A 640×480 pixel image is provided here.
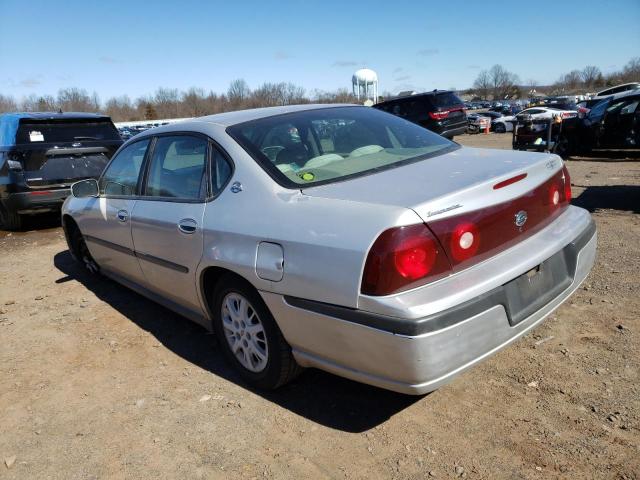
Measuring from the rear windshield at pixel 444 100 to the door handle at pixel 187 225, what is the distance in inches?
536

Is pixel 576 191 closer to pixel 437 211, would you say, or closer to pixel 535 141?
pixel 535 141

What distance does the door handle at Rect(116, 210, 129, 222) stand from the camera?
12.4ft

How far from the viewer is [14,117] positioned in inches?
299

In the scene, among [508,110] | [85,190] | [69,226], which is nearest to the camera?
[85,190]

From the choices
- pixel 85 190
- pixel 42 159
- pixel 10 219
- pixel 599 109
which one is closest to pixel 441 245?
pixel 85 190

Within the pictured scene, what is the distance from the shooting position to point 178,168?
338 cm

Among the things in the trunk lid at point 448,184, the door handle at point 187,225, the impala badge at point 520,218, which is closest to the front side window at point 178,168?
the door handle at point 187,225

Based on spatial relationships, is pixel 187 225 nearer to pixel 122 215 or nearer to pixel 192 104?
pixel 122 215

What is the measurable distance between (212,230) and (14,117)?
6.44m

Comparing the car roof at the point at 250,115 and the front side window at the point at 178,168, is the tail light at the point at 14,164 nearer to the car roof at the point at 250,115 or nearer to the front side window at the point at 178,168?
the front side window at the point at 178,168

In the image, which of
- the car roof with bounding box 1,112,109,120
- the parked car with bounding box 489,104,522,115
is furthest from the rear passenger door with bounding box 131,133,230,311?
the parked car with bounding box 489,104,522,115

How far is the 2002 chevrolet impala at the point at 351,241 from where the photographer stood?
6.81ft

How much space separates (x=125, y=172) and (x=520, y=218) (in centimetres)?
300

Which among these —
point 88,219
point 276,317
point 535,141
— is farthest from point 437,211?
point 535,141
